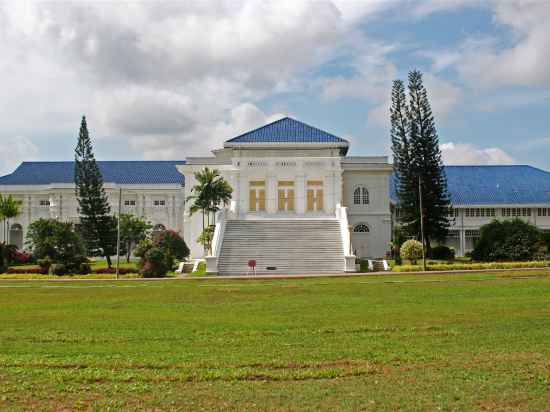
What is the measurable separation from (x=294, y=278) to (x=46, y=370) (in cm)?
1995

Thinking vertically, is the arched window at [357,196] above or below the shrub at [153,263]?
above

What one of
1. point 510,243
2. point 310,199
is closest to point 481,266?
point 510,243

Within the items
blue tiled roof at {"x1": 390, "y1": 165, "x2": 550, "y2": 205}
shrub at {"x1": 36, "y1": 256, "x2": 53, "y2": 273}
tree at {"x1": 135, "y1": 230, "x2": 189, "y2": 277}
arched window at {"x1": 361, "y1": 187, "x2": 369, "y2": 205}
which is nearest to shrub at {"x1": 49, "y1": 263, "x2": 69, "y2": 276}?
shrub at {"x1": 36, "y1": 256, "x2": 53, "y2": 273}

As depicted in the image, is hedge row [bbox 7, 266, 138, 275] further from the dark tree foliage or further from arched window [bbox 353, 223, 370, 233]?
the dark tree foliage

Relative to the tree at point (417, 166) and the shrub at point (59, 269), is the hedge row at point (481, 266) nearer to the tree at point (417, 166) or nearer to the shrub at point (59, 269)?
the tree at point (417, 166)

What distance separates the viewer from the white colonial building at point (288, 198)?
35344 millimetres

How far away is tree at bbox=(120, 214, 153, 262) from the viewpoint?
47.8 meters

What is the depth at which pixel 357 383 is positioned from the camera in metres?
7.31

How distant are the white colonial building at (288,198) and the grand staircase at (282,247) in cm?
5

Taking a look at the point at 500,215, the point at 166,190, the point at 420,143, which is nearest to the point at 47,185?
the point at 166,190

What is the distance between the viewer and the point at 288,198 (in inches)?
1657

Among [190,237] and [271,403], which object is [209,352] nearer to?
[271,403]

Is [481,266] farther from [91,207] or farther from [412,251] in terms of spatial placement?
[91,207]

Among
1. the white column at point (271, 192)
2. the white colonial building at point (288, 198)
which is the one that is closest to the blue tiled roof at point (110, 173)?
the white colonial building at point (288, 198)
